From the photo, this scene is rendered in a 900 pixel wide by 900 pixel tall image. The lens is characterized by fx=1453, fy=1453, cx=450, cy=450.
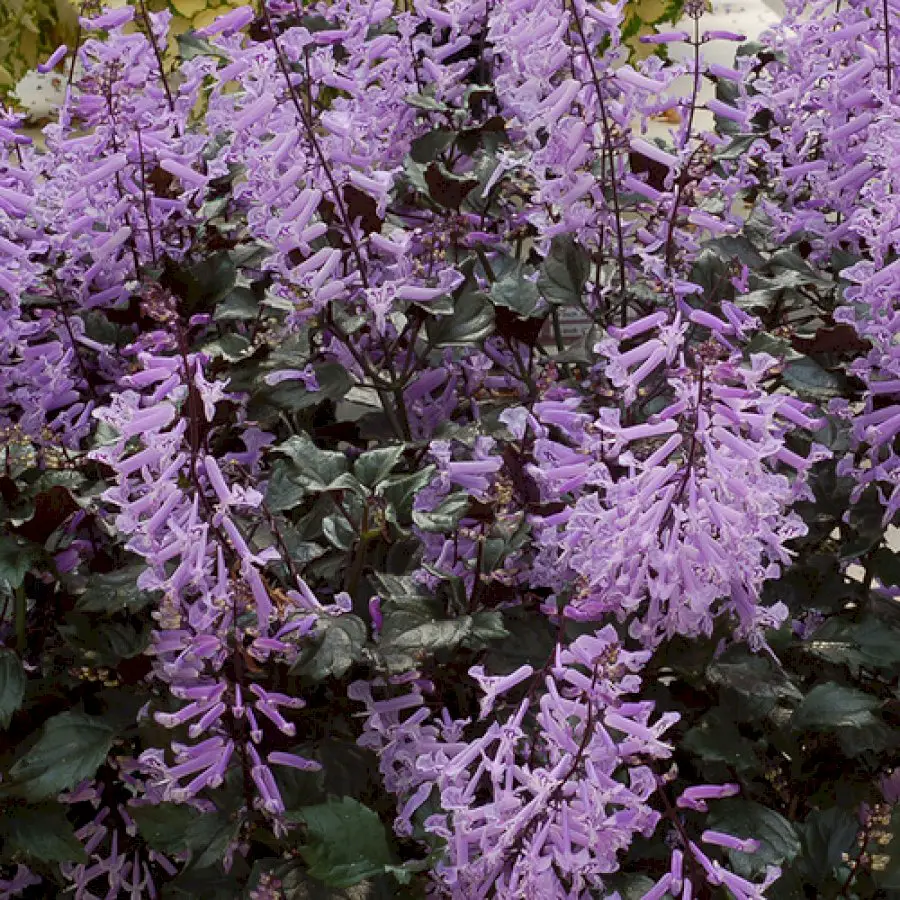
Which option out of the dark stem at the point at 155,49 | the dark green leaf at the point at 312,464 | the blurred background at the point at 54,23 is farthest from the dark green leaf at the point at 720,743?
the blurred background at the point at 54,23

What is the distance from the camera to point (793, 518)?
1.27 m

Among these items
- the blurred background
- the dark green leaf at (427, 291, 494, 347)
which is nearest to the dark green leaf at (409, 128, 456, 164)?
the dark green leaf at (427, 291, 494, 347)

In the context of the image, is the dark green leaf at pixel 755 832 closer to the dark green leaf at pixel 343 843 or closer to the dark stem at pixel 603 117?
the dark green leaf at pixel 343 843

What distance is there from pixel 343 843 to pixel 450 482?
348 millimetres

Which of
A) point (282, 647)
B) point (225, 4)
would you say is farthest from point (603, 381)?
point (225, 4)

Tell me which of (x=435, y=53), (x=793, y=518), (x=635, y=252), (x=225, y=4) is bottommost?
(x=225, y=4)

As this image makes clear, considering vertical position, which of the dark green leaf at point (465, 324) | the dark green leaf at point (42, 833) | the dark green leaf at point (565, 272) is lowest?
the dark green leaf at point (42, 833)

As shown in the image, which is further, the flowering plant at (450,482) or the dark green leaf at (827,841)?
the dark green leaf at (827,841)

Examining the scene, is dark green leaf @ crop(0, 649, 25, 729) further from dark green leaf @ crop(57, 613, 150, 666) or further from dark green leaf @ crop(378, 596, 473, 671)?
dark green leaf @ crop(378, 596, 473, 671)

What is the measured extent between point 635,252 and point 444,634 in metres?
0.48

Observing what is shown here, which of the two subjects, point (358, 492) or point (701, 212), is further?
point (701, 212)

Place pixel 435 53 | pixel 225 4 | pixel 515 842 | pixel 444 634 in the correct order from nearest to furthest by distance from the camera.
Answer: pixel 515 842, pixel 444 634, pixel 435 53, pixel 225 4

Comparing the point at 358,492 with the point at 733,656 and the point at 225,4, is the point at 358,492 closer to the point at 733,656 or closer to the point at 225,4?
the point at 733,656

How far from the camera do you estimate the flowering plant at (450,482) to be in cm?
113
